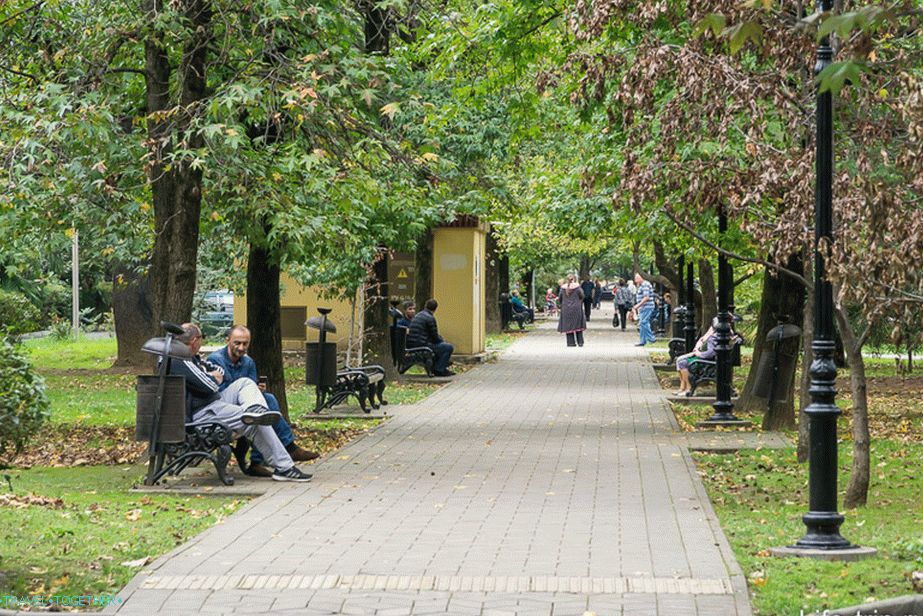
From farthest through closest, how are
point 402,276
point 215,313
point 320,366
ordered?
point 215,313, point 402,276, point 320,366

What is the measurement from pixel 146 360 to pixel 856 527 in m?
21.0

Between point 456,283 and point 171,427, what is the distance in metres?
21.9

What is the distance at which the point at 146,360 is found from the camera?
29.7m

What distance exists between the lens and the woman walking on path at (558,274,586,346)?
140 ft

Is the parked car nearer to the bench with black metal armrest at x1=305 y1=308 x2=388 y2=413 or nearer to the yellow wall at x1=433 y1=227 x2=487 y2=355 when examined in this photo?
the yellow wall at x1=433 y1=227 x2=487 y2=355

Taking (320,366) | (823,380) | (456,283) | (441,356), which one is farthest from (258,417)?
(456,283)

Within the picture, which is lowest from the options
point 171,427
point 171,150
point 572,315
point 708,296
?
point 171,427

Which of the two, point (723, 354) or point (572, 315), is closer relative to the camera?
point (723, 354)

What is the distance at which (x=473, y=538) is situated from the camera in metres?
9.81

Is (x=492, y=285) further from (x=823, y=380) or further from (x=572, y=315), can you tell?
(x=823, y=380)

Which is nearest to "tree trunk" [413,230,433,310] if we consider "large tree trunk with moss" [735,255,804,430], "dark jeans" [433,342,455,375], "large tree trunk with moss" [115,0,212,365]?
→ "dark jeans" [433,342,455,375]

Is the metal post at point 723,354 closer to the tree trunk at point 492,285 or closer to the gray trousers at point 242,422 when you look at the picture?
the gray trousers at point 242,422

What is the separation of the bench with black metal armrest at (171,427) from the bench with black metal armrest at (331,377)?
6113mm

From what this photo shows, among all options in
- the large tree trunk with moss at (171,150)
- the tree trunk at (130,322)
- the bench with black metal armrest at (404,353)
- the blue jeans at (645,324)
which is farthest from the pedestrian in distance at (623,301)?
the large tree trunk with moss at (171,150)
